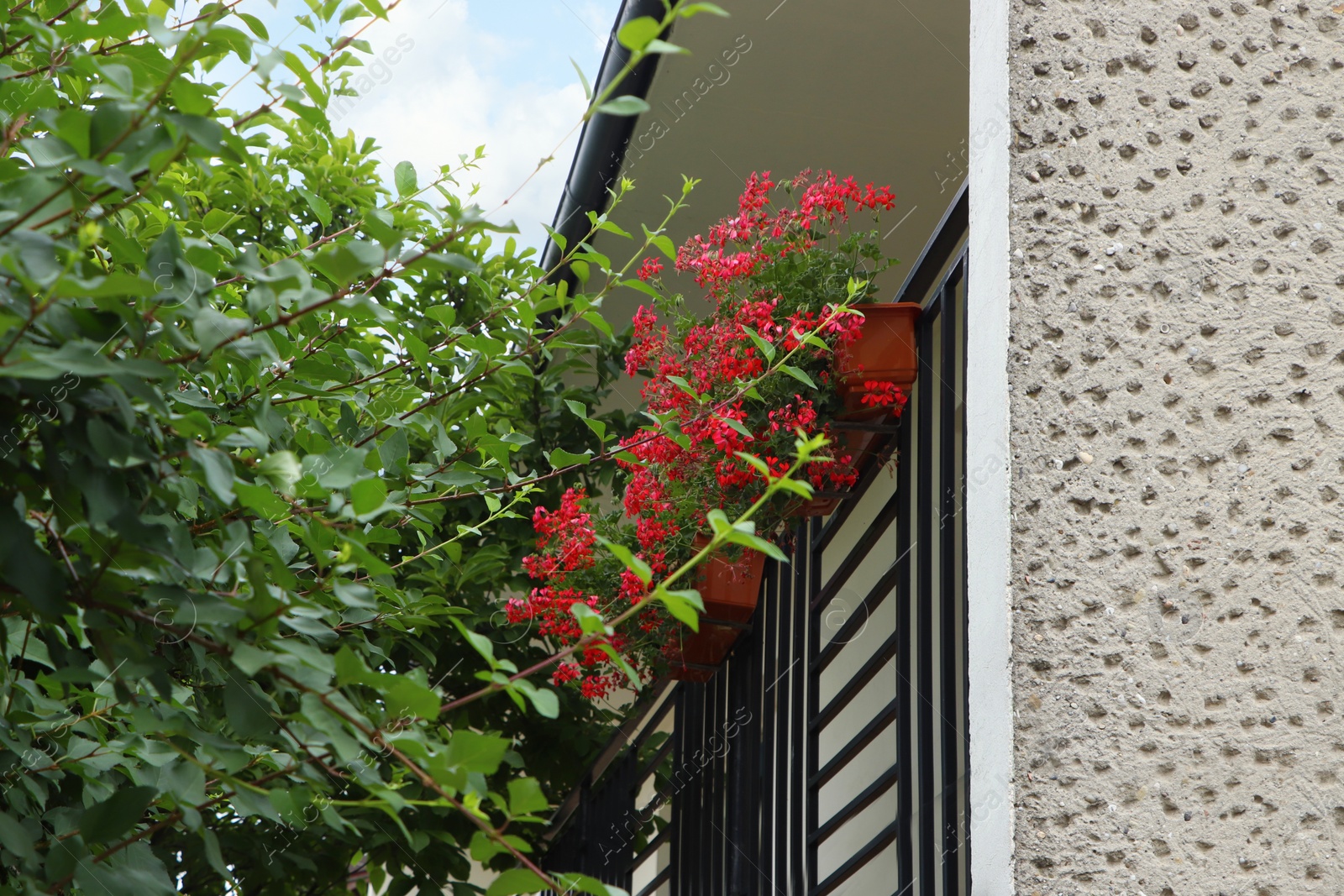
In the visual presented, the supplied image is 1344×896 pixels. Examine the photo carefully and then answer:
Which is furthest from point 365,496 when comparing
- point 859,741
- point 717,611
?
point 717,611

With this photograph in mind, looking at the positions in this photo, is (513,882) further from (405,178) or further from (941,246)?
(941,246)

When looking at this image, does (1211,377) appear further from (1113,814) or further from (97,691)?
(97,691)

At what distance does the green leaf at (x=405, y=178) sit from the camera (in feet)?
5.74

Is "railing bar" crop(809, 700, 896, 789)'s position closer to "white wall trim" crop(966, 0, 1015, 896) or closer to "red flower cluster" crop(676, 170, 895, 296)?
"white wall trim" crop(966, 0, 1015, 896)

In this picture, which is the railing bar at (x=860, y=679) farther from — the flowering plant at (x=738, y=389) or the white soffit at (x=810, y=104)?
the white soffit at (x=810, y=104)

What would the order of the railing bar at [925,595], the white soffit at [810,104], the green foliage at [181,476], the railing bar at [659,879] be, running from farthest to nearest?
the railing bar at [659,879]
the white soffit at [810,104]
the railing bar at [925,595]
the green foliage at [181,476]

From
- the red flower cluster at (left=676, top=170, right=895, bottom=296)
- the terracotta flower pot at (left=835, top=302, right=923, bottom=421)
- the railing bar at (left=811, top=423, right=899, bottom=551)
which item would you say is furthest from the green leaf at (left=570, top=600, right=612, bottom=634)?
the red flower cluster at (left=676, top=170, right=895, bottom=296)

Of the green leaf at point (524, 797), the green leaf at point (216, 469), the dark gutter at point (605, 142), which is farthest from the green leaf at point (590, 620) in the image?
the dark gutter at point (605, 142)

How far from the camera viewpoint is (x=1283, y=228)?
147 cm

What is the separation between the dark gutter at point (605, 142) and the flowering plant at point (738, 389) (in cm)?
80

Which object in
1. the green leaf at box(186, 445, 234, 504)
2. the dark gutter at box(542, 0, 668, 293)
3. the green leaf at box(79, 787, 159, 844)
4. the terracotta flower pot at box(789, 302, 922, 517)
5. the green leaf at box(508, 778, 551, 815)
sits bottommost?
the green leaf at box(79, 787, 159, 844)

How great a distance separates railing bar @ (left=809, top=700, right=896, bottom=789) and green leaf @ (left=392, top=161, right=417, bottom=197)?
131 cm

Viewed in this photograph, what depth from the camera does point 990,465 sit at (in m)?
1.43

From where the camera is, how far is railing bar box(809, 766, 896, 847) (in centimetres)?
194
